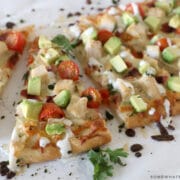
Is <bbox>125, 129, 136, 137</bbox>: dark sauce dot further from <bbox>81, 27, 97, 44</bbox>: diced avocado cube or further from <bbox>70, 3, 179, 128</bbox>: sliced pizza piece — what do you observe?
<bbox>81, 27, 97, 44</bbox>: diced avocado cube

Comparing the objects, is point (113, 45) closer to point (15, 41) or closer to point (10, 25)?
point (15, 41)

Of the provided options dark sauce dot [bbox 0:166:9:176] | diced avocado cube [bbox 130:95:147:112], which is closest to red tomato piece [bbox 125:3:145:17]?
diced avocado cube [bbox 130:95:147:112]

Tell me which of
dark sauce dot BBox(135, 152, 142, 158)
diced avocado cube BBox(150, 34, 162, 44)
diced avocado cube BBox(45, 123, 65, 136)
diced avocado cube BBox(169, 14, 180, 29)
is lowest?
dark sauce dot BBox(135, 152, 142, 158)

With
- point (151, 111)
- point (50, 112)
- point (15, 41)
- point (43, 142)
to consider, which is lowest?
point (151, 111)

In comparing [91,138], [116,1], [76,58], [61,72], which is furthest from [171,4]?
[91,138]

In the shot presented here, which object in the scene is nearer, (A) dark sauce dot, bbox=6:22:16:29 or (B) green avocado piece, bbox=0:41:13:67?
(B) green avocado piece, bbox=0:41:13:67

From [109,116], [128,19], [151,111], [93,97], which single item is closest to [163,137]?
[151,111]

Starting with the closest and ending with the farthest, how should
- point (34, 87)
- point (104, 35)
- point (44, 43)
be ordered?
point (34, 87), point (44, 43), point (104, 35)
